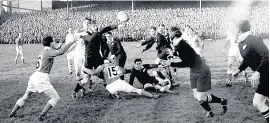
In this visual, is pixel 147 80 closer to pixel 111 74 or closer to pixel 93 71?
pixel 111 74

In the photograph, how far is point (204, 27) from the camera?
1542 inches

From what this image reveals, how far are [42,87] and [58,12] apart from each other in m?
41.0

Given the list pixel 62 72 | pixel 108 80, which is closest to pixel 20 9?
pixel 62 72

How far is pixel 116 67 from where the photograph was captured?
984 cm

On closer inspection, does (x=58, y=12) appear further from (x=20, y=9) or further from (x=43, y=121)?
(x=43, y=121)

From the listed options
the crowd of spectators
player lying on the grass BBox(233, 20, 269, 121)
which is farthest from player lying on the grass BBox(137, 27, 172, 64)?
the crowd of spectators

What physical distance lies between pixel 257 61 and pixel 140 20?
1443 inches

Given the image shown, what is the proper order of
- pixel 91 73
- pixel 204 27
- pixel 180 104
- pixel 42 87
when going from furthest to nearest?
pixel 204 27 < pixel 91 73 < pixel 180 104 < pixel 42 87

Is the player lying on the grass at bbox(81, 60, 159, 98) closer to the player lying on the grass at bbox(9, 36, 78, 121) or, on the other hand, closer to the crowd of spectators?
the player lying on the grass at bbox(9, 36, 78, 121)

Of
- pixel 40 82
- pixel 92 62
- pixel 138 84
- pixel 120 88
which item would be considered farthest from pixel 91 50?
pixel 138 84

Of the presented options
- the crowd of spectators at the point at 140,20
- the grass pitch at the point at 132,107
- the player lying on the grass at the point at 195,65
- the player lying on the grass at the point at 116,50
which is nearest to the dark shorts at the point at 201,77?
the player lying on the grass at the point at 195,65

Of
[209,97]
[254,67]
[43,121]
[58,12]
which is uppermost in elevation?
[58,12]

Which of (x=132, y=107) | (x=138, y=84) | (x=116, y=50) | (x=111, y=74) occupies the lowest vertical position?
(x=132, y=107)

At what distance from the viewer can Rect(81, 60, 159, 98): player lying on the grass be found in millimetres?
9273
